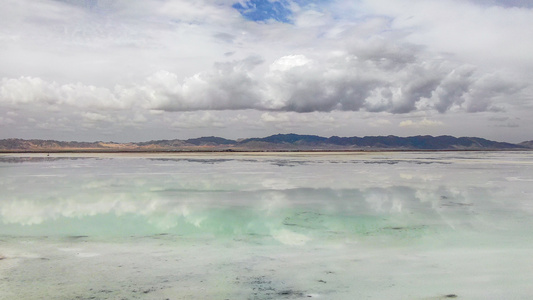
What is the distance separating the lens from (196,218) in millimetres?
11656

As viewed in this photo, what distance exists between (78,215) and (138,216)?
5.77 ft

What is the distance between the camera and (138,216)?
12.0 m

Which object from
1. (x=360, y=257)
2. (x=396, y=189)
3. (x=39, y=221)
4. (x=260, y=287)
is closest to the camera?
(x=260, y=287)

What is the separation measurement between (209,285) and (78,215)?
24.4ft

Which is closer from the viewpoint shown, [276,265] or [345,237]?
[276,265]

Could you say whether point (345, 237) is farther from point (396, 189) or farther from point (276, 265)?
point (396, 189)

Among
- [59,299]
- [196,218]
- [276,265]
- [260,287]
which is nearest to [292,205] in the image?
[196,218]

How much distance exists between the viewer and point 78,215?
12055 mm

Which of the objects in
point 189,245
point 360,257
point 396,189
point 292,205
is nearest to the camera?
point 360,257

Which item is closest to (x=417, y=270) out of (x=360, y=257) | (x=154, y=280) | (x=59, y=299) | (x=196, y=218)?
(x=360, y=257)

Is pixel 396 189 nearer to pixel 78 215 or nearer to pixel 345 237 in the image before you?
pixel 345 237

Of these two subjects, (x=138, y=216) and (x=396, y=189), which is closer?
(x=138, y=216)

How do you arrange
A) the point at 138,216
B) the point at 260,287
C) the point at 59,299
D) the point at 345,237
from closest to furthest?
the point at 59,299, the point at 260,287, the point at 345,237, the point at 138,216

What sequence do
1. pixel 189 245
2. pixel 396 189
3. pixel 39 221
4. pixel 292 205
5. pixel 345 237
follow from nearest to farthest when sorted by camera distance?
pixel 189 245
pixel 345 237
pixel 39 221
pixel 292 205
pixel 396 189
